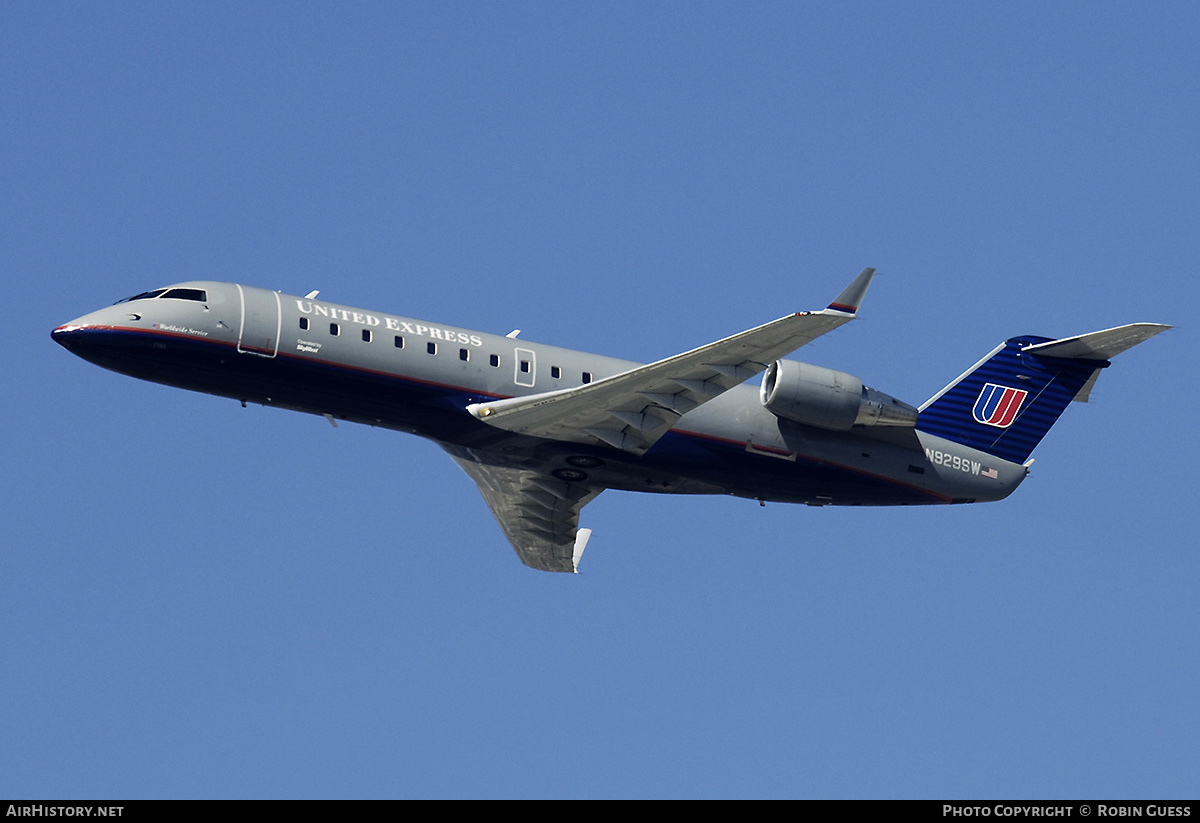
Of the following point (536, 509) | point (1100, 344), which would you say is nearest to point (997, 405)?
point (1100, 344)

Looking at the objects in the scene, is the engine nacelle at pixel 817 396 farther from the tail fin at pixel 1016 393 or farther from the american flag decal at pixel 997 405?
the american flag decal at pixel 997 405

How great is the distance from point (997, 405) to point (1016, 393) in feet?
2.03

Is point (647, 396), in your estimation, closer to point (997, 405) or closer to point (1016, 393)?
point (997, 405)

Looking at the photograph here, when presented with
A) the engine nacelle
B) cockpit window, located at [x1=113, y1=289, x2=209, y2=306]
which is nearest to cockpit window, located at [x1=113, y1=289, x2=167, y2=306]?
cockpit window, located at [x1=113, y1=289, x2=209, y2=306]

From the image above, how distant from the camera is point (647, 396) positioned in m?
32.5

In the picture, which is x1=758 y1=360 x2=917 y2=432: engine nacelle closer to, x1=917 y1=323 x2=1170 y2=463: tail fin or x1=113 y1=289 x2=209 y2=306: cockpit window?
x1=917 y1=323 x2=1170 y2=463: tail fin

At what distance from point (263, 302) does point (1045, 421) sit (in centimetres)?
1933

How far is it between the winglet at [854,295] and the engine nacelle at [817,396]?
4.88m

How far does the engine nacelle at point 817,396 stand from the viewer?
34281 millimetres

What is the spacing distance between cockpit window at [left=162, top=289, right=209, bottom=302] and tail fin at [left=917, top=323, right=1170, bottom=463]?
17.3 m

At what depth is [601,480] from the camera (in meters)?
35.7

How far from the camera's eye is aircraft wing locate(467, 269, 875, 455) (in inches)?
1211
